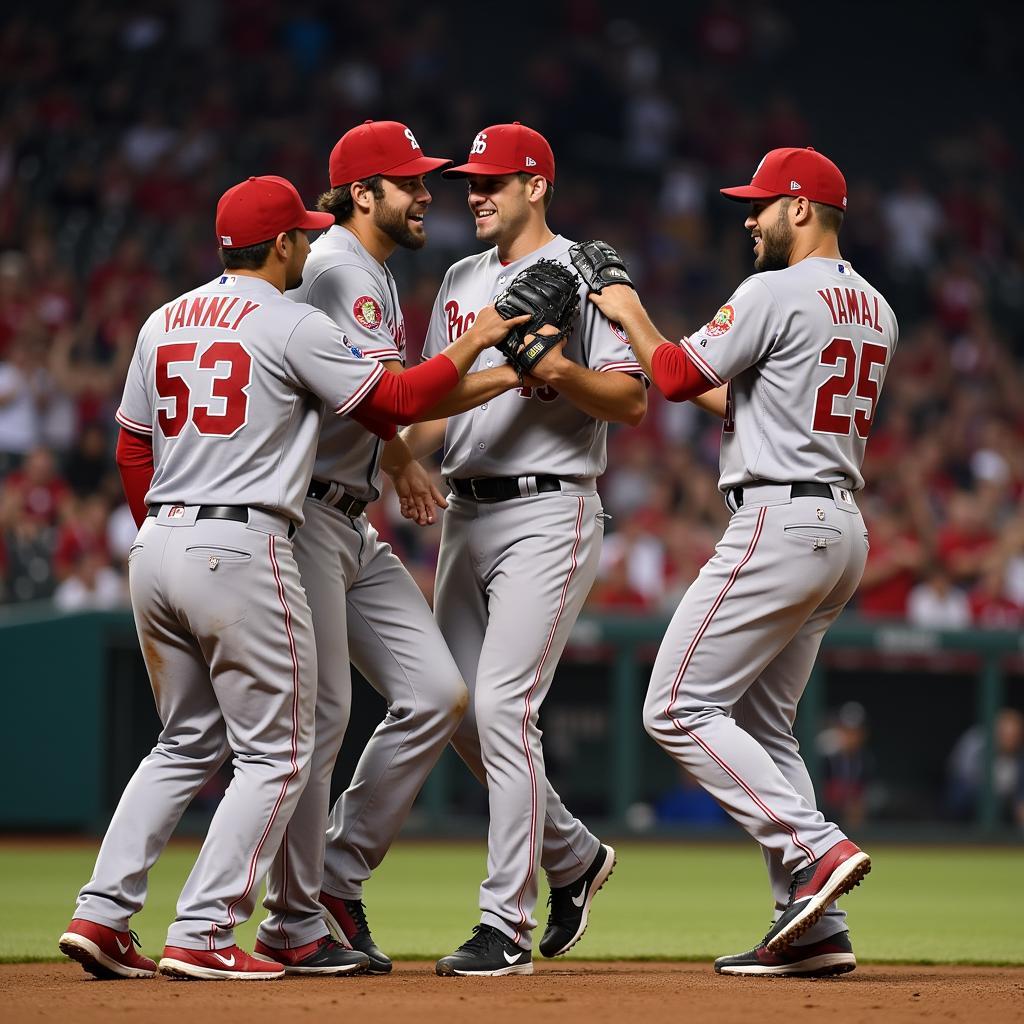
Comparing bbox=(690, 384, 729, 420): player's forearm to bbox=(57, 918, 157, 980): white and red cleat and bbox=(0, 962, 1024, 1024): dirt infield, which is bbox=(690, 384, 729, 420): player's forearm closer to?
bbox=(0, 962, 1024, 1024): dirt infield

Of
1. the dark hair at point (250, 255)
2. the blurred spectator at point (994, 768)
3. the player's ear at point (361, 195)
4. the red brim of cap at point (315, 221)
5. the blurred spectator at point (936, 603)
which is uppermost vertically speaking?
the player's ear at point (361, 195)

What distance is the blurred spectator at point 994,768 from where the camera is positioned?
34.8 feet

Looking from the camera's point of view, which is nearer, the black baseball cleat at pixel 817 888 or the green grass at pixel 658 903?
the black baseball cleat at pixel 817 888

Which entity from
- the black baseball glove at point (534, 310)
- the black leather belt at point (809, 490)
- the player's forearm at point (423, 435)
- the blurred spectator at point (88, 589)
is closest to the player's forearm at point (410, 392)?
the black baseball glove at point (534, 310)

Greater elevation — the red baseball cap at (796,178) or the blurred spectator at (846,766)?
the red baseball cap at (796,178)

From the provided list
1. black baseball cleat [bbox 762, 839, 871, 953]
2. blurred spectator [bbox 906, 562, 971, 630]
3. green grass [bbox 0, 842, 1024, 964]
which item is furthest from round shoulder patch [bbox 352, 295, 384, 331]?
blurred spectator [bbox 906, 562, 971, 630]

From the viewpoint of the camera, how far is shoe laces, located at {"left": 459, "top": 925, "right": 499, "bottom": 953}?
4391mm

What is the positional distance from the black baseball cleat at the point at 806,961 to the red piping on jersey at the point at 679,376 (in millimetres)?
1484

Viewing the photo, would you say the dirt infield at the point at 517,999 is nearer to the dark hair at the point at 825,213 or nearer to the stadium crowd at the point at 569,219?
the dark hair at the point at 825,213

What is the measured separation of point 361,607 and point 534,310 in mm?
957

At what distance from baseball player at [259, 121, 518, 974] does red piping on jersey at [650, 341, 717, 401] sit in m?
0.40

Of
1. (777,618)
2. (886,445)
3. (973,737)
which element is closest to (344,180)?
(777,618)

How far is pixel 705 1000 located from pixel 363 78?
12.2m

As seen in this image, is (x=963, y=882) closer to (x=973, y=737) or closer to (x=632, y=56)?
(x=973, y=737)
